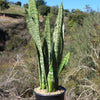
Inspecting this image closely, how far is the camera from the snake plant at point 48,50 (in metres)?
1.79

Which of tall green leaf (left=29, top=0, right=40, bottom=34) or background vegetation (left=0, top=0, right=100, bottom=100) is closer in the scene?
tall green leaf (left=29, top=0, right=40, bottom=34)

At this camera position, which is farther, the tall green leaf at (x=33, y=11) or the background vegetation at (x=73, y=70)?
the background vegetation at (x=73, y=70)

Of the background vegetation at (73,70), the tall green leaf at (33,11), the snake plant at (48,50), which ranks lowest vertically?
the background vegetation at (73,70)

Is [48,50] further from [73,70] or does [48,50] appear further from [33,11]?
[73,70]

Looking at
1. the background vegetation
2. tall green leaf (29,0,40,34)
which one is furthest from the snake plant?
the background vegetation

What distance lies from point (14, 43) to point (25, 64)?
780cm

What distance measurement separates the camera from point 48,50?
A: 1.93m

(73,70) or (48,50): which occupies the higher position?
(48,50)

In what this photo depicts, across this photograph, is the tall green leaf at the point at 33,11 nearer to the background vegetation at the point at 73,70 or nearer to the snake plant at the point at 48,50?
the snake plant at the point at 48,50

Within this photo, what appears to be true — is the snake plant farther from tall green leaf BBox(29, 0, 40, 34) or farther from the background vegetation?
the background vegetation

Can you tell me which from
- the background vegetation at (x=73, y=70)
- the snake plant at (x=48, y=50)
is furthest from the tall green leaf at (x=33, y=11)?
the background vegetation at (x=73, y=70)

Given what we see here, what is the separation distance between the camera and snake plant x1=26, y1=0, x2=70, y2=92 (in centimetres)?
179

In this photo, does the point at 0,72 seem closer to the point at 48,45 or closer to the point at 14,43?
the point at 48,45

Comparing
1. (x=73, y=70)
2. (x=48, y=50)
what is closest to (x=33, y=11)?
(x=48, y=50)
